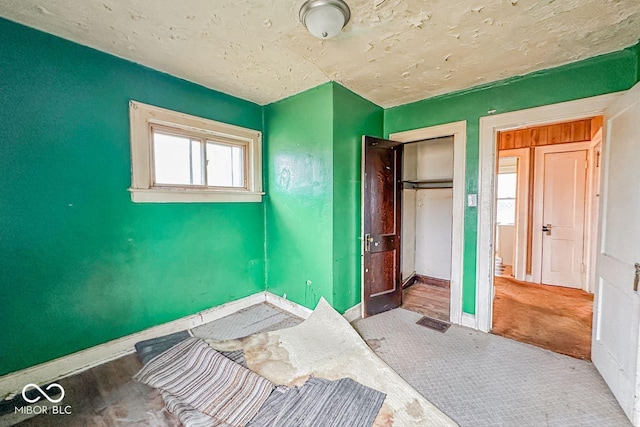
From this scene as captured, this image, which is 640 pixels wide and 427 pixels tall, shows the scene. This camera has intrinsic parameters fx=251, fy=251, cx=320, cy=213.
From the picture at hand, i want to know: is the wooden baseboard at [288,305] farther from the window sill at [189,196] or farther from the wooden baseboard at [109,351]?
the window sill at [189,196]

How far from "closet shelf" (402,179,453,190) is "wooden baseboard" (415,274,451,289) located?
1405 millimetres

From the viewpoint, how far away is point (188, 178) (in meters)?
2.56

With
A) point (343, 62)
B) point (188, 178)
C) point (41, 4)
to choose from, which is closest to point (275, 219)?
point (188, 178)

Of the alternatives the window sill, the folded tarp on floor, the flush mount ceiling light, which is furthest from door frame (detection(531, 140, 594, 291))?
the window sill

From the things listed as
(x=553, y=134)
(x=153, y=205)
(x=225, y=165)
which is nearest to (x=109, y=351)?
(x=153, y=205)

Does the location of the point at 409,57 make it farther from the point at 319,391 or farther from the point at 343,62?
the point at 319,391

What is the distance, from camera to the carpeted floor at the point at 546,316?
2.28 metres

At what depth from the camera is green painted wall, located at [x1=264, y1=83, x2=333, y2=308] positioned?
8.37ft

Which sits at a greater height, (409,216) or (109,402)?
(409,216)

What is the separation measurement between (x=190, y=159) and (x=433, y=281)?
146 inches

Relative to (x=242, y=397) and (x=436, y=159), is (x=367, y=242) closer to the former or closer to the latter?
(x=242, y=397)

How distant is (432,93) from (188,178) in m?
2.72

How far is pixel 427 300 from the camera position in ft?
10.8

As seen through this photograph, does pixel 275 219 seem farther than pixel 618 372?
Yes
